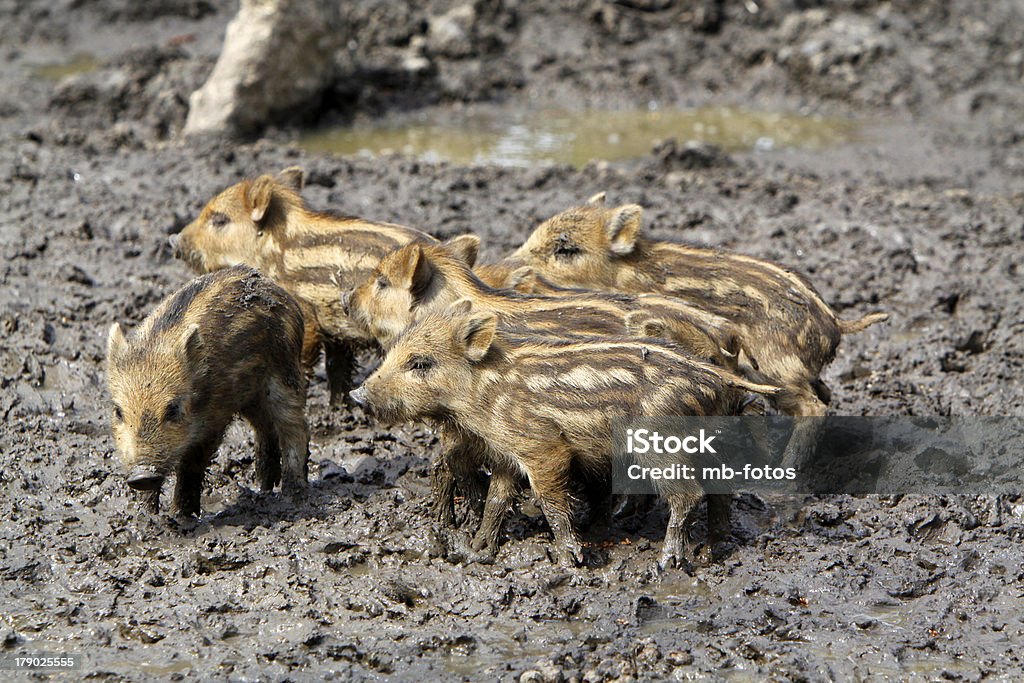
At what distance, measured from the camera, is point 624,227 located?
24.2 feet

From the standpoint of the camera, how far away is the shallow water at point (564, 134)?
1289 centimetres

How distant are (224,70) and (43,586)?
28.1 ft

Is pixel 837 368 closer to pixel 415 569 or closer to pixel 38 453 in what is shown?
pixel 415 569

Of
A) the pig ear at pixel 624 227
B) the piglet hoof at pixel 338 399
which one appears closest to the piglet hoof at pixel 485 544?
the piglet hoof at pixel 338 399

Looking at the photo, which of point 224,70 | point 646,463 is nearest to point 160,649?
point 646,463

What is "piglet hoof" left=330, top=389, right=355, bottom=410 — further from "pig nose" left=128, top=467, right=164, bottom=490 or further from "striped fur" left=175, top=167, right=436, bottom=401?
"pig nose" left=128, top=467, right=164, bottom=490

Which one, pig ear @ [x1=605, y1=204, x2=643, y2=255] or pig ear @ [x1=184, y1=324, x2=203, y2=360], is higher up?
pig ear @ [x1=184, y1=324, x2=203, y2=360]

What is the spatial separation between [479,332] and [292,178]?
2.70m

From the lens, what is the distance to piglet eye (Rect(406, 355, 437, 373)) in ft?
19.6

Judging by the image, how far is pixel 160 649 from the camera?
17.1ft

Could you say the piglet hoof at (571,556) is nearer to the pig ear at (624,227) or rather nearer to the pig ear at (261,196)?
the pig ear at (624,227)

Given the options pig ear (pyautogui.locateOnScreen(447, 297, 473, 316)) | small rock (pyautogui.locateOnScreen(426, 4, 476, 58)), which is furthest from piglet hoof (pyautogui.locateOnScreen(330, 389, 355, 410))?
small rock (pyautogui.locateOnScreen(426, 4, 476, 58))

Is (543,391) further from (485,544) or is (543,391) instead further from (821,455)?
(821,455)

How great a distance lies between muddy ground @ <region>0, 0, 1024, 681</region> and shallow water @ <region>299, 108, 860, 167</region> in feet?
1.63
